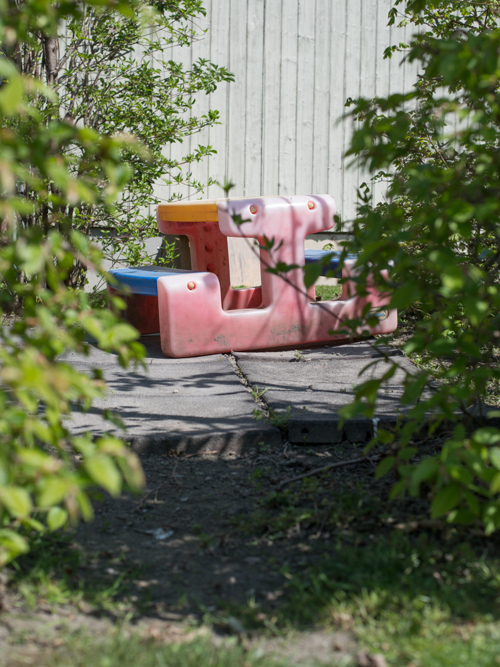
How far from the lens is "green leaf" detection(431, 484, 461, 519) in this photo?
139 centimetres

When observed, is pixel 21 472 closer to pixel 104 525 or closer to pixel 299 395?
pixel 104 525

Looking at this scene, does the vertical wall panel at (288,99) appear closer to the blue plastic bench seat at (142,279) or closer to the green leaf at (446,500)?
the blue plastic bench seat at (142,279)

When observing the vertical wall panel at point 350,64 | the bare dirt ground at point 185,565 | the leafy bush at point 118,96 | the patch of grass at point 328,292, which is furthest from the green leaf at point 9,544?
the vertical wall panel at point 350,64

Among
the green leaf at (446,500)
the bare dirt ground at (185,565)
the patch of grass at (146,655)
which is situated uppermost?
the green leaf at (446,500)

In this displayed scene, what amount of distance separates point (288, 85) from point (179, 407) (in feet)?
16.2

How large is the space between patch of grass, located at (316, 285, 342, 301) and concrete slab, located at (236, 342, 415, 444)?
1.52 m

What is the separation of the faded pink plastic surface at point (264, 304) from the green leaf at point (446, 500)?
2.50 meters

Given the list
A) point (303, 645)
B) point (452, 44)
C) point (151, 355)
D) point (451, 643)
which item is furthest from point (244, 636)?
point (151, 355)

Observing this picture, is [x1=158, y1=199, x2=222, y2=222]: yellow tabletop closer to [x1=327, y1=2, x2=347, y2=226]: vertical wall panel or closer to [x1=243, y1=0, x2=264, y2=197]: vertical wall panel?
[x1=243, y1=0, x2=264, y2=197]: vertical wall panel

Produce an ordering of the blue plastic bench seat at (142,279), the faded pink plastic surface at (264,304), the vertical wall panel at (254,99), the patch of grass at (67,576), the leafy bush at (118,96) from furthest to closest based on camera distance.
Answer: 1. the vertical wall panel at (254,99)
2. the leafy bush at (118,96)
3. the blue plastic bench seat at (142,279)
4. the faded pink plastic surface at (264,304)
5. the patch of grass at (67,576)

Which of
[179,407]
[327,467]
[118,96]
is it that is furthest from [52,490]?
[118,96]

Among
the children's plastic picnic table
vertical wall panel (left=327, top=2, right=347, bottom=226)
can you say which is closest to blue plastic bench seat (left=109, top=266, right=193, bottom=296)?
the children's plastic picnic table

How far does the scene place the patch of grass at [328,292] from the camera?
6.02m

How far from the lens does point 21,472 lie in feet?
3.99
